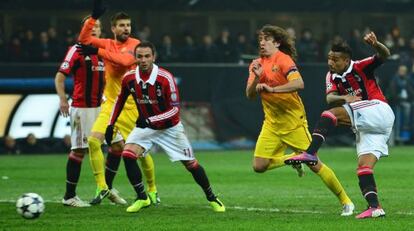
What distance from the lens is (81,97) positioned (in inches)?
615

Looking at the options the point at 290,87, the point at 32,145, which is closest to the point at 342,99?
the point at 290,87

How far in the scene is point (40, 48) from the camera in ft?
91.7

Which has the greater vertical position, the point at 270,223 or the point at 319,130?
the point at 319,130

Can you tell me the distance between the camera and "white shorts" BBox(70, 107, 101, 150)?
15.4 metres

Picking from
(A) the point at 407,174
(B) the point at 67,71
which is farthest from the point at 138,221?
(A) the point at 407,174

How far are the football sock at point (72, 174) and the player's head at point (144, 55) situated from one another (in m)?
1.94

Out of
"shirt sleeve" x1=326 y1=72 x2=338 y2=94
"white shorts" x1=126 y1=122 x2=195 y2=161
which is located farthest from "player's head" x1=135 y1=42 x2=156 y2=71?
"shirt sleeve" x1=326 y1=72 x2=338 y2=94

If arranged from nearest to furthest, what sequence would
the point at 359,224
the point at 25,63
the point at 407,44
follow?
the point at 359,224 < the point at 25,63 < the point at 407,44

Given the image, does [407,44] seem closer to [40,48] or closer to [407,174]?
[40,48]

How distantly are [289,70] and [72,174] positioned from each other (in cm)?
319

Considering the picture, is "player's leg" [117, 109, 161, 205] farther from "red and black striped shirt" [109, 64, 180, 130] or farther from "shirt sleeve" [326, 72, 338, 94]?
"shirt sleeve" [326, 72, 338, 94]

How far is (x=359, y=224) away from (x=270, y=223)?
2.93 feet

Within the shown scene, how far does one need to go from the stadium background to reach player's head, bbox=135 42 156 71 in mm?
12453

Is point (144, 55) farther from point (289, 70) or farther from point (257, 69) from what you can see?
point (289, 70)
